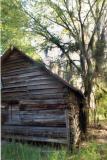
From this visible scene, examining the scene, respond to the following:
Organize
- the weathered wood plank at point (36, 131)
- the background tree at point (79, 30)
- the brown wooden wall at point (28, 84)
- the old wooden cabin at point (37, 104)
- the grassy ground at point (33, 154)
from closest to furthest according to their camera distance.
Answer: the grassy ground at point (33, 154), the old wooden cabin at point (37, 104), the weathered wood plank at point (36, 131), the brown wooden wall at point (28, 84), the background tree at point (79, 30)

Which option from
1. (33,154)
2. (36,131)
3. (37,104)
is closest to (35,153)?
(33,154)

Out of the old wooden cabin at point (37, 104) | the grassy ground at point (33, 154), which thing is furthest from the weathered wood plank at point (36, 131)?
the grassy ground at point (33, 154)

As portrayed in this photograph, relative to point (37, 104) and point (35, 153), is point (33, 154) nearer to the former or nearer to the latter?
point (35, 153)

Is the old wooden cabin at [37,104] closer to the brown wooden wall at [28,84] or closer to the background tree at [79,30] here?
the brown wooden wall at [28,84]

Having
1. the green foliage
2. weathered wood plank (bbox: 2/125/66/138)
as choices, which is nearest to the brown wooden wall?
weathered wood plank (bbox: 2/125/66/138)

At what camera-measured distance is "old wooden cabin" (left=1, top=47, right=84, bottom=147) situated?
1598cm

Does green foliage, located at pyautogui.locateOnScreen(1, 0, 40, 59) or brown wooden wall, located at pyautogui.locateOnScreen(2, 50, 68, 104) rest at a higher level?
green foliage, located at pyautogui.locateOnScreen(1, 0, 40, 59)

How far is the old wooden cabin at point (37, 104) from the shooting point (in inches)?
629

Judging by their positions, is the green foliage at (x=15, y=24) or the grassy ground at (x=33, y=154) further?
the green foliage at (x=15, y=24)

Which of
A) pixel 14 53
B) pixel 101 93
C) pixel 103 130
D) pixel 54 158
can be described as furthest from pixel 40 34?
pixel 54 158

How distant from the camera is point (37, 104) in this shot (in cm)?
1703

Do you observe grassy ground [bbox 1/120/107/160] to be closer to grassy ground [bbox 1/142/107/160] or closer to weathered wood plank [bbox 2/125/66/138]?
grassy ground [bbox 1/142/107/160]

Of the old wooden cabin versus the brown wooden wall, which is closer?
the old wooden cabin

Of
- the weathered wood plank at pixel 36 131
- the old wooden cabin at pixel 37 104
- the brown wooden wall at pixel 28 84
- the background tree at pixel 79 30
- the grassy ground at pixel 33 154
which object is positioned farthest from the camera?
the background tree at pixel 79 30
